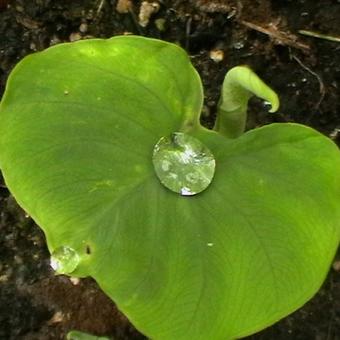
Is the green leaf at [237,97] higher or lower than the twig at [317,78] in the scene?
higher

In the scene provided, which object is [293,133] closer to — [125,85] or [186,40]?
[125,85]

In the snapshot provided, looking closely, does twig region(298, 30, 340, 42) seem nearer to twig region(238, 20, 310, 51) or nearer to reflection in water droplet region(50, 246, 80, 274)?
twig region(238, 20, 310, 51)

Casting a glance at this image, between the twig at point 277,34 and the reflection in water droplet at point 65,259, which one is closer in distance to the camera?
the reflection in water droplet at point 65,259

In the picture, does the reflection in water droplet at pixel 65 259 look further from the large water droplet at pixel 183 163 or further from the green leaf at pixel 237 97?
the green leaf at pixel 237 97

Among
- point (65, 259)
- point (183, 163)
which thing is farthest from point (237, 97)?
point (65, 259)

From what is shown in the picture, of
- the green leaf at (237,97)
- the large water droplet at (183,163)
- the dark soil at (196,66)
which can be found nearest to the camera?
the green leaf at (237,97)

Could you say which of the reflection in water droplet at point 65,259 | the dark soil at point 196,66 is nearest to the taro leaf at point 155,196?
the reflection in water droplet at point 65,259
